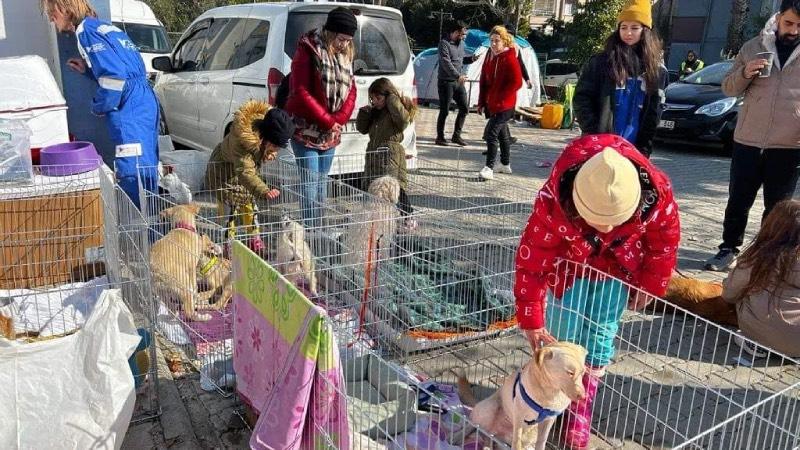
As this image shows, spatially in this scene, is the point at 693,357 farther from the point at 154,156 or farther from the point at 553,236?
the point at 154,156

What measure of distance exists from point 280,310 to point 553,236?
3.50 ft

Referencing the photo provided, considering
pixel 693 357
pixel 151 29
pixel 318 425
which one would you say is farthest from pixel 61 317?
pixel 151 29

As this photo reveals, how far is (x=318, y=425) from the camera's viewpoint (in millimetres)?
1953

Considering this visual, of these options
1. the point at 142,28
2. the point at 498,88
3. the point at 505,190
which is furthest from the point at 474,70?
the point at 505,190

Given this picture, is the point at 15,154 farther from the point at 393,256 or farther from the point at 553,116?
the point at 553,116

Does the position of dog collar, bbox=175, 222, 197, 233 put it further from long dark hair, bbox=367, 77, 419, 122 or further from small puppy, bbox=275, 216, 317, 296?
long dark hair, bbox=367, 77, 419, 122

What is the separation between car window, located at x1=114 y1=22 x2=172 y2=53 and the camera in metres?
12.9

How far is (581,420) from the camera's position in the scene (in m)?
2.74

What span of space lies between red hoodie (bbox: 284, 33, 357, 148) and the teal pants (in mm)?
2549

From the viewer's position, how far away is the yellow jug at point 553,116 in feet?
43.0

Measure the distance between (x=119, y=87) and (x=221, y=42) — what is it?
260 centimetres

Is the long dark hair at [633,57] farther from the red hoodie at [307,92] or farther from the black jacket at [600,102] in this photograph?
the red hoodie at [307,92]

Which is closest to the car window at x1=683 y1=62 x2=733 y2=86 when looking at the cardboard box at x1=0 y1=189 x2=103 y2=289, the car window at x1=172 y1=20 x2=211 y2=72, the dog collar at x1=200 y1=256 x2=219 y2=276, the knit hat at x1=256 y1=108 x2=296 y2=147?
the car window at x1=172 y1=20 x2=211 y2=72

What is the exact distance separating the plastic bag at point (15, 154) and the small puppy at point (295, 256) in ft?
5.71
